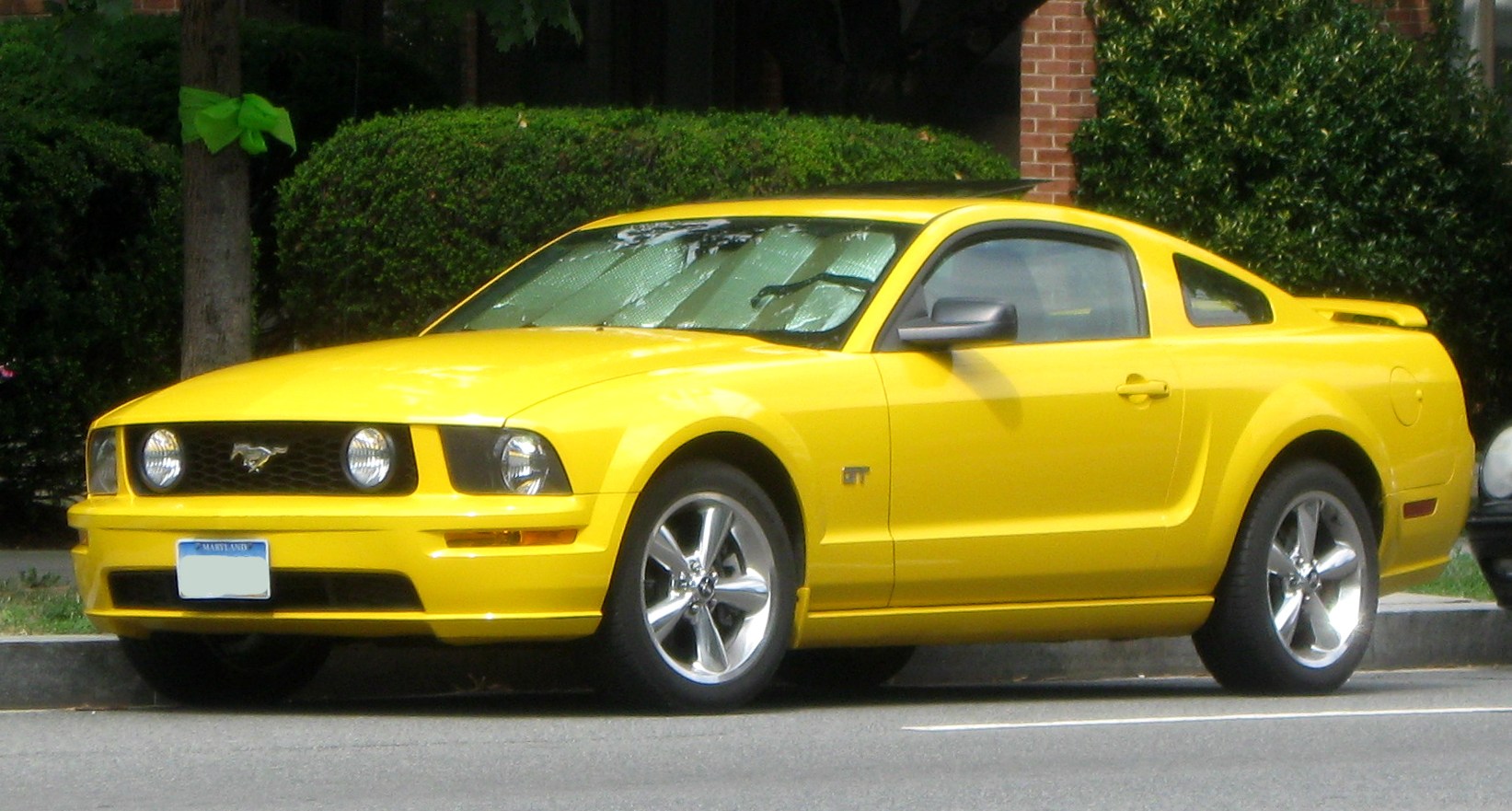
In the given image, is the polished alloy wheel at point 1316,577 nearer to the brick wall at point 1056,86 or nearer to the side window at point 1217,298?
the side window at point 1217,298

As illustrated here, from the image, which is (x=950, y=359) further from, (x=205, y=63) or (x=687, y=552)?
(x=205, y=63)

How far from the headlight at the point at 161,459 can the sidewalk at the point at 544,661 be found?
80cm

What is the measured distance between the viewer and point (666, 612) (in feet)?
22.0

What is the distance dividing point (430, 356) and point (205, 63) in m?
2.69

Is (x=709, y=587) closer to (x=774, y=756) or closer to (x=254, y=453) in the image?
(x=774, y=756)

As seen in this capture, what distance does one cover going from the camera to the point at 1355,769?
6.15 metres

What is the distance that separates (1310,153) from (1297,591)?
260 inches

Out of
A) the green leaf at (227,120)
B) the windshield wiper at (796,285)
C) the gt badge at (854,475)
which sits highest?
the green leaf at (227,120)

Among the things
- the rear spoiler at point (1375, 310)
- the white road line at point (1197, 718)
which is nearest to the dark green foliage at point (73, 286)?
the rear spoiler at point (1375, 310)

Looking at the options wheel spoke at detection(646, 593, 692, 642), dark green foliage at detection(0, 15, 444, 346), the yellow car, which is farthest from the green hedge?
wheel spoke at detection(646, 593, 692, 642)

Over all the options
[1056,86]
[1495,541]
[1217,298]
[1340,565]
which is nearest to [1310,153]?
[1056,86]

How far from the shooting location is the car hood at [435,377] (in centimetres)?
655

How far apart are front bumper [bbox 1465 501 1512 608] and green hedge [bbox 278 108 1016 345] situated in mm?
3463

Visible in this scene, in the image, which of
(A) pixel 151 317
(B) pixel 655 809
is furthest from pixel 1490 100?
(B) pixel 655 809
